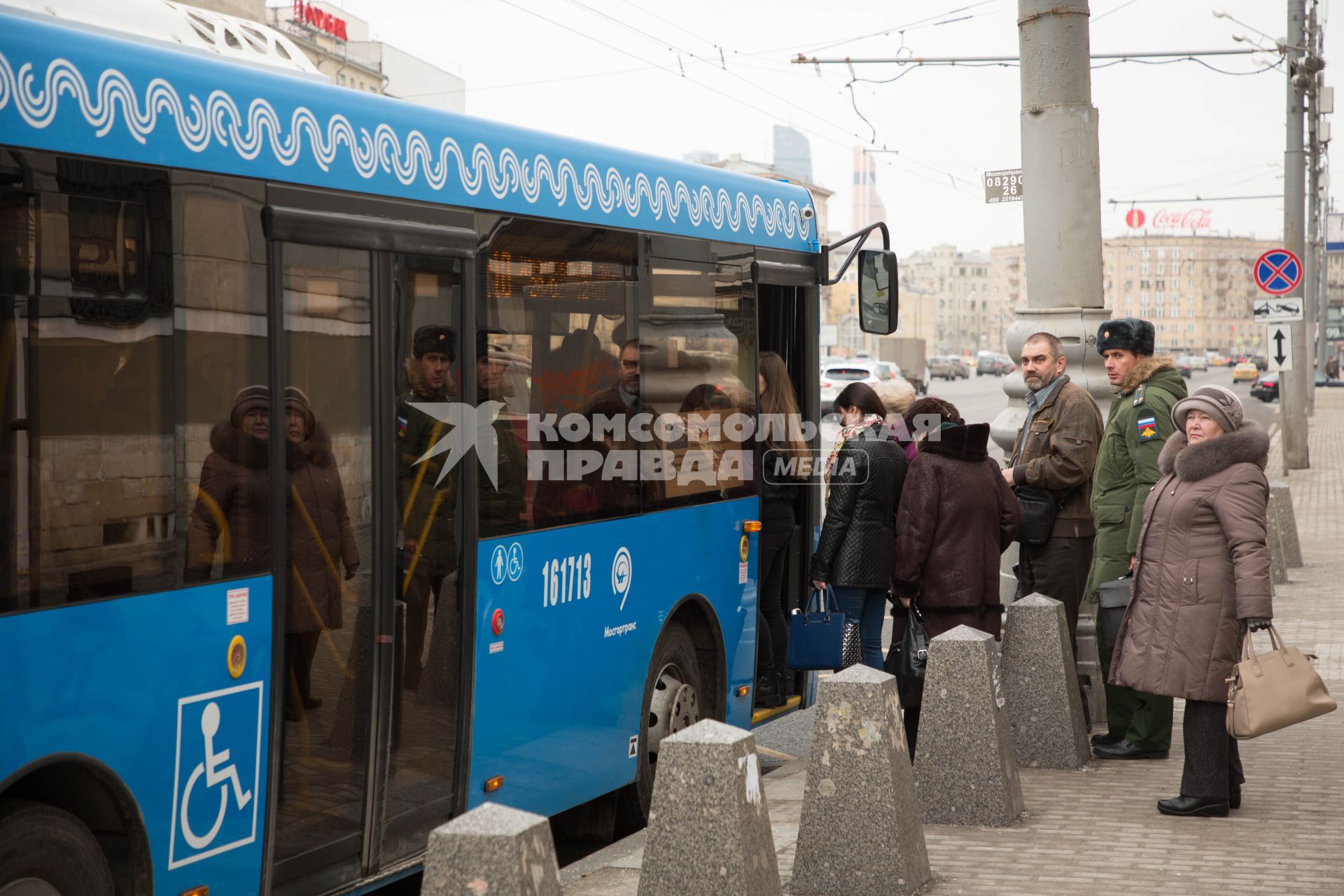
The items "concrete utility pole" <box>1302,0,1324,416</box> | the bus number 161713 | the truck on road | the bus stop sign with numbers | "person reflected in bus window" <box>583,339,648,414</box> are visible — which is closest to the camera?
the bus number 161713

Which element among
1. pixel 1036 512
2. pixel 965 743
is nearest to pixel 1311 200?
pixel 1036 512

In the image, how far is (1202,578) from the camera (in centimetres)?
610

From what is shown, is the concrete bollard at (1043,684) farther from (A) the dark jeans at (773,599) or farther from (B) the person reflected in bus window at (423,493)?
(B) the person reflected in bus window at (423,493)

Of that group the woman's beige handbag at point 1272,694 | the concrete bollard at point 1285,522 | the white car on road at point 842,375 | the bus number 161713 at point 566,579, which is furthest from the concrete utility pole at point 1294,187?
the bus number 161713 at point 566,579

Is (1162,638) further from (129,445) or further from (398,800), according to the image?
(129,445)

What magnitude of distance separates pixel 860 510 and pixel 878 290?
1.50 m

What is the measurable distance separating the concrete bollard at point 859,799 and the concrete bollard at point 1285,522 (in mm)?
10813

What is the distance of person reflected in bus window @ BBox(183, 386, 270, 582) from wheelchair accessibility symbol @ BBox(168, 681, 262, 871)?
34 cm

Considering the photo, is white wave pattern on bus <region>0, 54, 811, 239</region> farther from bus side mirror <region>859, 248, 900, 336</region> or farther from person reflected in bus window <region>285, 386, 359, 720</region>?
bus side mirror <region>859, 248, 900, 336</region>

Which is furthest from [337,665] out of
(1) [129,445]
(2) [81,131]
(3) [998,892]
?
(3) [998,892]

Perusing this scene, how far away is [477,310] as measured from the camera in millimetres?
5227

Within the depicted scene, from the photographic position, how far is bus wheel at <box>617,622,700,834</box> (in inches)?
255

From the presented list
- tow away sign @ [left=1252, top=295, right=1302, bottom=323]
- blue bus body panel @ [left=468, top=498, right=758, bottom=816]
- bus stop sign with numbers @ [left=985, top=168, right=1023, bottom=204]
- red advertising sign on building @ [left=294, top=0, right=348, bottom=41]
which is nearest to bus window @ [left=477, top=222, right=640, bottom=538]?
blue bus body panel @ [left=468, top=498, right=758, bottom=816]

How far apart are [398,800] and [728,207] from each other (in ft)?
11.2
